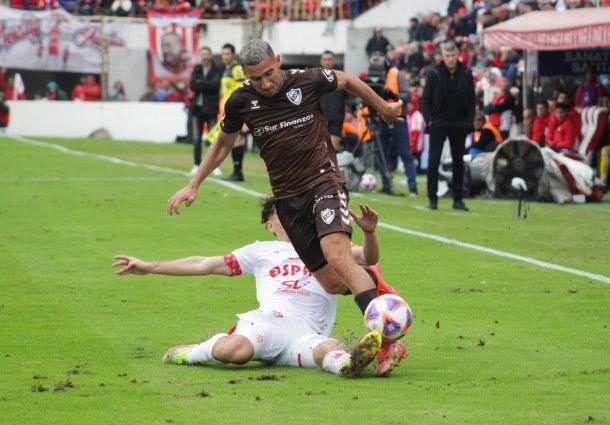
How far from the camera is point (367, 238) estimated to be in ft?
25.6

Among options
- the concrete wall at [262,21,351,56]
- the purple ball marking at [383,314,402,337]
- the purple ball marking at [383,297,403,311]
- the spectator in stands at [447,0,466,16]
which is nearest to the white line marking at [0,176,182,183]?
the spectator in stands at [447,0,466,16]

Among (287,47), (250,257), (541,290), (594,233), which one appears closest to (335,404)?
(250,257)

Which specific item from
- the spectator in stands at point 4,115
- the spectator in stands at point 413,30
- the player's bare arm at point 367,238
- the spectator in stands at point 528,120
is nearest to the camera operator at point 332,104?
the spectator in stands at point 528,120

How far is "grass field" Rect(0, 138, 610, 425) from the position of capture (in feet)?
21.6

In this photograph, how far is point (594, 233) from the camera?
1535 cm

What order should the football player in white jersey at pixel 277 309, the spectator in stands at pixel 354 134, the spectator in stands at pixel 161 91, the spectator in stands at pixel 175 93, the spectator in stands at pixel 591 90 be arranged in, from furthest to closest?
1. the spectator in stands at pixel 161 91
2. the spectator in stands at pixel 175 93
3. the spectator in stands at pixel 591 90
4. the spectator in stands at pixel 354 134
5. the football player in white jersey at pixel 277 309

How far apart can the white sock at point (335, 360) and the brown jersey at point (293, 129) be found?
995 millimetres

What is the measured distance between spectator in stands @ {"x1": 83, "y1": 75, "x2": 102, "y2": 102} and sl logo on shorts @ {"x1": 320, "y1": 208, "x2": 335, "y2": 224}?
3595 centimetres

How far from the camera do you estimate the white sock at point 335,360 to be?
24.2ft

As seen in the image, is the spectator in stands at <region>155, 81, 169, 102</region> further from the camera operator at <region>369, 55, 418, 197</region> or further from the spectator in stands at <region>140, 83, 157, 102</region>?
the camera operator at <region>369, 55, 418, 197</region>

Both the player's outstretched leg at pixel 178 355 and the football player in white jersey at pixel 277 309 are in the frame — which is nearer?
the football player in white jersey at pixel 277 309

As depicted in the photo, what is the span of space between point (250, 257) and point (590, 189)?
12743mm

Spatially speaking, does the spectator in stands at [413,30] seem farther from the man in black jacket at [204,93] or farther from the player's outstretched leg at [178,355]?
the player's outstretched leg at [178,355]

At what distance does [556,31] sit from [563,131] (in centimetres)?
184
